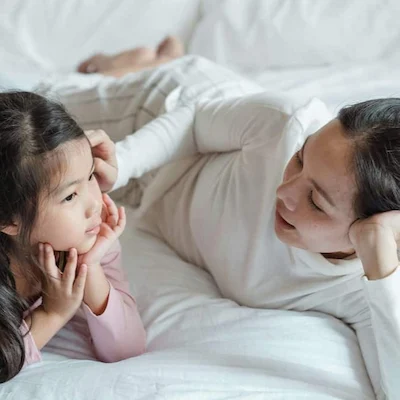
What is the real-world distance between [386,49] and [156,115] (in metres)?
0.70

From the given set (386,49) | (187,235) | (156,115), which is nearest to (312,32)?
(386,49)

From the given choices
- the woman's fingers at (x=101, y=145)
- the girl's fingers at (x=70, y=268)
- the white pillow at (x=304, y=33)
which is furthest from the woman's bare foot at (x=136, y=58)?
the girl's fingers at (x=70, y=268)

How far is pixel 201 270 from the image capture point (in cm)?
120

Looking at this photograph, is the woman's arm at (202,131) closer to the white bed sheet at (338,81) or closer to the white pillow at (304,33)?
the white bed sheet at (338,81)

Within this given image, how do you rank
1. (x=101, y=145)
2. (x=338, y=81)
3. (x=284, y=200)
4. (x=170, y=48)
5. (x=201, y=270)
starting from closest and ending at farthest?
(x=284, y=200) → (x=101, y=145) → (x=201, y=270) → (x=338, y=81) → (x=170, y=48)

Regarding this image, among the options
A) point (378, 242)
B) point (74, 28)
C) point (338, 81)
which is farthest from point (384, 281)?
point (74, 28)

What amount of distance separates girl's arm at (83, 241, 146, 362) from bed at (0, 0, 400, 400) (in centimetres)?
→ 4

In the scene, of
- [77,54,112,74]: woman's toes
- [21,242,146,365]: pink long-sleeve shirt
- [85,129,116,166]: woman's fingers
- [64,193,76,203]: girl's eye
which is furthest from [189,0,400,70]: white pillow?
[64,193,76,203]: girl's eye

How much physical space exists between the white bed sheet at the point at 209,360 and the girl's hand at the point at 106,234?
0.15 m

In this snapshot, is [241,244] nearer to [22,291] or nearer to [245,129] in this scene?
[245,129]

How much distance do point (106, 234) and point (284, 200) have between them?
27 centimetres

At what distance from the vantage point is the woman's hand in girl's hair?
3.44ft

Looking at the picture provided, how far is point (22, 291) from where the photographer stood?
3.15ft

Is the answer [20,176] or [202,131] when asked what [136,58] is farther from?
[20,176]
